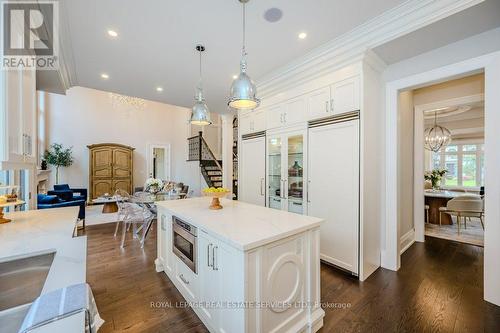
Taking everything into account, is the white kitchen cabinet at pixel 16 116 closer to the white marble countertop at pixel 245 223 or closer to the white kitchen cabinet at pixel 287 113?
the white marble countertop at pixel 245 223

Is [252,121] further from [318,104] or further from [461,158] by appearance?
[461,158]

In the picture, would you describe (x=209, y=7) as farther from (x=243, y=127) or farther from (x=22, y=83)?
(x=243, y=127)

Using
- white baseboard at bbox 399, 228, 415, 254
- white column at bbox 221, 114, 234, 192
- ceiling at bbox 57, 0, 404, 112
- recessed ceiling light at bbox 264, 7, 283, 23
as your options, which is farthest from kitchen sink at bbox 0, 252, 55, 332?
white column at bbox 221, 114, 234, 192

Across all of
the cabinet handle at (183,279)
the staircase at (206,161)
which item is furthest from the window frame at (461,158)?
the cabinet handle at (183,279)

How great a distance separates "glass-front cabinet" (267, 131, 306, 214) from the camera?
327 centimetres

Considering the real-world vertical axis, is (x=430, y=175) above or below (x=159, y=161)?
below

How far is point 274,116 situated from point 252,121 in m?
0.60

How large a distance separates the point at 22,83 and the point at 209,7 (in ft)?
5.64

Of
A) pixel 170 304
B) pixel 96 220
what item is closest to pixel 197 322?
pixel 170 304

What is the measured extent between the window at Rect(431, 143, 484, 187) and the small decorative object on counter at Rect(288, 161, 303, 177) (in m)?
8.98

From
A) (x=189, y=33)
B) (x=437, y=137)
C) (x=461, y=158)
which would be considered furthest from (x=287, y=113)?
(x=461, y=158)

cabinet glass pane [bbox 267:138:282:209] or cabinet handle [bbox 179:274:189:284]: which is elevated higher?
cabinet glass pane [bbox 267:138:282:209]

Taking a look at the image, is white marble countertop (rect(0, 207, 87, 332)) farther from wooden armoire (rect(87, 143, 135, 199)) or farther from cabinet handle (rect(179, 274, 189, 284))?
wooden armoire (rect(87, 143, 135, 199))

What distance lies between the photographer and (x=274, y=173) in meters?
3.70
